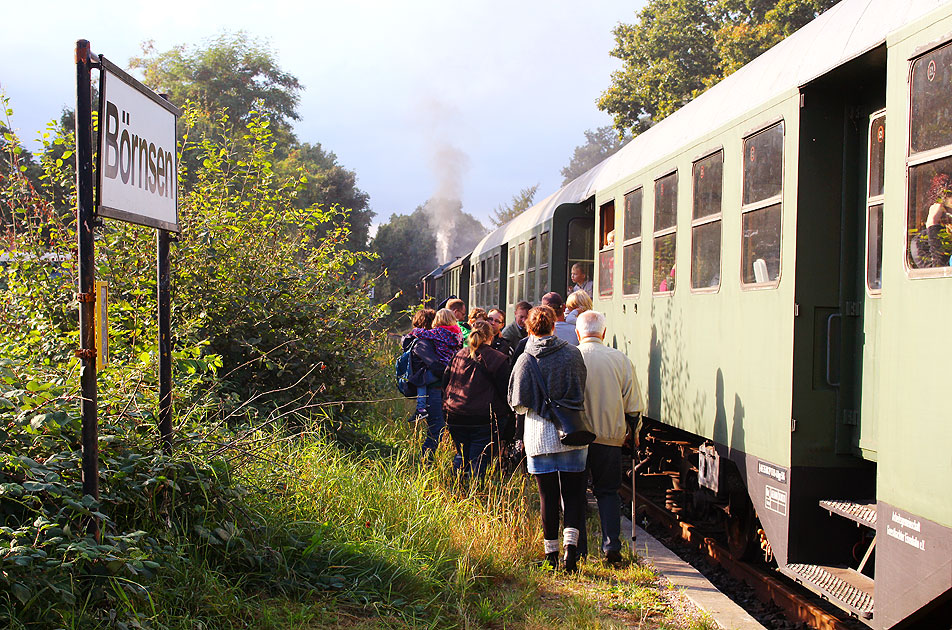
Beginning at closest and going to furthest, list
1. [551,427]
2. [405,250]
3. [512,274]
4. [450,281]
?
[551,427] < [512,274] < [450,281] < [405,250]

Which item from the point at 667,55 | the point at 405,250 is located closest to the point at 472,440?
the point at 667,55

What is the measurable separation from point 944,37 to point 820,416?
2.10 metres

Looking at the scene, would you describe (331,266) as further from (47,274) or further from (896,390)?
(896,390)

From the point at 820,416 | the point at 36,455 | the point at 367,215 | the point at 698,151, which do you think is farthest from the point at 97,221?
the point at 367,215

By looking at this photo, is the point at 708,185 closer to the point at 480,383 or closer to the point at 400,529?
the point at 480,383

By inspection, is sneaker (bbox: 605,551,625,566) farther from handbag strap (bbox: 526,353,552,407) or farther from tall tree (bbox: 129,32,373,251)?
tall tree (bbox: 129,32,373,251)

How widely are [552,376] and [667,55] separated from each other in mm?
26018

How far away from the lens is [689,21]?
29422 mm

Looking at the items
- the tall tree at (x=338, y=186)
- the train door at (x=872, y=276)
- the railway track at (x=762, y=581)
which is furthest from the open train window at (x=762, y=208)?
the tall tree at (x=338, y=186)

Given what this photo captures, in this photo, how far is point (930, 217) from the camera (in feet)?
12.6

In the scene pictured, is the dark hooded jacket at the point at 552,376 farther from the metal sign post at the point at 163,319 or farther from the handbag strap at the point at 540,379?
the metal sign post at the point at 163,319

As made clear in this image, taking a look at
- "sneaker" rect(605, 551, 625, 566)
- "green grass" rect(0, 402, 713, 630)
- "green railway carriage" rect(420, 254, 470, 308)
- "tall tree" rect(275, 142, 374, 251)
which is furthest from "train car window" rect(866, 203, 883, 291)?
"tall tree" rect(275, 142, 374, 251)

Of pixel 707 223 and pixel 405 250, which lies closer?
pixel 707 223

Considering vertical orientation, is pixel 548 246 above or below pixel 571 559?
above
